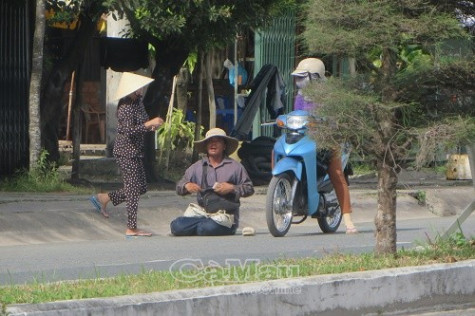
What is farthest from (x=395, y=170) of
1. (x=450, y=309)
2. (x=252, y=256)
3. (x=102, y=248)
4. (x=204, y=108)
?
(x=204, y=108)

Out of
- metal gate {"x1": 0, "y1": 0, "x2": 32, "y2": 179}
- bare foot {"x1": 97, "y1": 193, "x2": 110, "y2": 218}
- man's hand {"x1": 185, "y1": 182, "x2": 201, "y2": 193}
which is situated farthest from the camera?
metal gate {"x1": 0, "y1": 0, "x2": 32, "y2": 179}

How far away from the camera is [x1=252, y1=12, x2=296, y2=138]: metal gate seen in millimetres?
19953

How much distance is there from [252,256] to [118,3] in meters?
5.02

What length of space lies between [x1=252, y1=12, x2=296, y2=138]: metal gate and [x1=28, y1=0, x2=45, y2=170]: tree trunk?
21.0 ft

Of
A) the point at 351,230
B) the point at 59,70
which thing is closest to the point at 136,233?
the point at 351,230

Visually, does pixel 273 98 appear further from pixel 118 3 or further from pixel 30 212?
pixel 30 212

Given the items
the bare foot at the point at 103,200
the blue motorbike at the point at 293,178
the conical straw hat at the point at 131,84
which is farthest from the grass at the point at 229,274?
the bare foot at the point at 103,200

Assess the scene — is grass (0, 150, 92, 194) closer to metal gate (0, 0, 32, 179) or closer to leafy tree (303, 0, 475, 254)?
metal gate (0, 0, 32, 179)

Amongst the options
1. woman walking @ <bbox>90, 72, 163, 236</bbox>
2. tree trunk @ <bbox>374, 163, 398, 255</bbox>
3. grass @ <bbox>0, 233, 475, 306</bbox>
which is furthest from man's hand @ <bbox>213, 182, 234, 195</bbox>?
tree trunk @ <bbox>374, 163, 398, 255</bbox>

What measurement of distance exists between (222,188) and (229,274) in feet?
14.8

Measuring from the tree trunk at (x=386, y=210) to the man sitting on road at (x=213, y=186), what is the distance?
3819 mm

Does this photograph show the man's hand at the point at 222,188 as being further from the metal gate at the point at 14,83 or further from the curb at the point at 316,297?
the curb at the point at 316,297

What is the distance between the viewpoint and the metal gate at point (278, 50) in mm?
19953

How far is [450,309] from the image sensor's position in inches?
299
